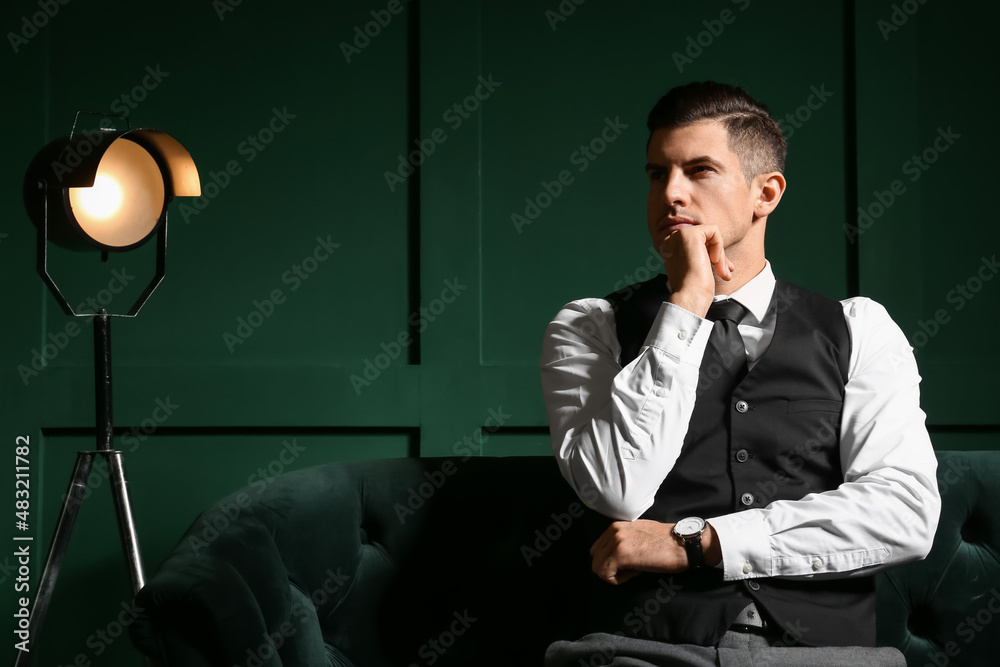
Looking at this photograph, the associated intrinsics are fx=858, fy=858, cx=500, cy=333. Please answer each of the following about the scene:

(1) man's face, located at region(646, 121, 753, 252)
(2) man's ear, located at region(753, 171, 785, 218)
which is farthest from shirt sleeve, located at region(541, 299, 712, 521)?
(2) man's ear, located at region(753, 171, 785, 218)

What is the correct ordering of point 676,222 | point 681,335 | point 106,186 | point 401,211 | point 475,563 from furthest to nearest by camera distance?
1. point 401,211
2. point 106,186
3. point 475,563
4. point 676,222
5. point 681,335

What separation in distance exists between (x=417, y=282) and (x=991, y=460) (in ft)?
5.06

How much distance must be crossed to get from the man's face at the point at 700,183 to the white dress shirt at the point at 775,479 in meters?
0.20

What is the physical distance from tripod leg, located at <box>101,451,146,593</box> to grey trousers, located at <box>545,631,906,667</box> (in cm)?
108

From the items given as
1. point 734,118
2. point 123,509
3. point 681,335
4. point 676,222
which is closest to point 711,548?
point 681,335

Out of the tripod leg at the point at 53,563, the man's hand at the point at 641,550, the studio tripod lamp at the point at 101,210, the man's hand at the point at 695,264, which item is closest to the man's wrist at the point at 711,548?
the man's hand at the point at 641,550

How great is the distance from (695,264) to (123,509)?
1.41 meters

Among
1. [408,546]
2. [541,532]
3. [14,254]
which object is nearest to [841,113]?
[541,532]

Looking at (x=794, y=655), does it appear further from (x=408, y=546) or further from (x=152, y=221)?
(x=152, y=221)

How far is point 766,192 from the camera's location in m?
1.75

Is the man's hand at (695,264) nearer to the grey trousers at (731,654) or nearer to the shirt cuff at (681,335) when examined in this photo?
the shirt cuff at (681,335)

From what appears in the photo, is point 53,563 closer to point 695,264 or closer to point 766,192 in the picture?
point 695,264

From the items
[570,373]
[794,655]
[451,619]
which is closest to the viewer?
[794,655]

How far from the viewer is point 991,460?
190cm
